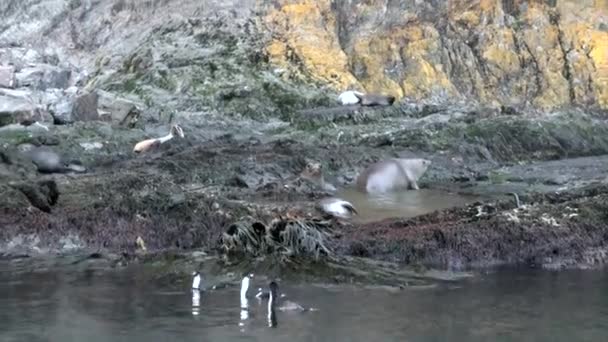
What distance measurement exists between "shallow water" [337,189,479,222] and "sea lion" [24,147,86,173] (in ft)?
15.8

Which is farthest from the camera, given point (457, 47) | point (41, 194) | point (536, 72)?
point (457, 47)

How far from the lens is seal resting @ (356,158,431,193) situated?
1630 centimetres

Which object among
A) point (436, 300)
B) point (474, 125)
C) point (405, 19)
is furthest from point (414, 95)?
point (436, 300)

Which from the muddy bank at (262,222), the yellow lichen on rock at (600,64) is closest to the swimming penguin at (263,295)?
the muddy bank at (262,222)

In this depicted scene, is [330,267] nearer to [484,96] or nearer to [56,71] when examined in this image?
[484,96]

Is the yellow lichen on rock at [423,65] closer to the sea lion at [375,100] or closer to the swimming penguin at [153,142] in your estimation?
the sea lion at [375,100]

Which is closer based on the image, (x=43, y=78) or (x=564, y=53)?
(x=564, y=53)

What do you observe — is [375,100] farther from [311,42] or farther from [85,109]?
[85,109]

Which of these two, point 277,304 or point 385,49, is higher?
point 385,49

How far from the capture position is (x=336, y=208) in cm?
1295

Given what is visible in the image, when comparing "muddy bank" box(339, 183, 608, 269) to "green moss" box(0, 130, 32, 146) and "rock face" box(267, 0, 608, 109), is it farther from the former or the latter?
"rock face" box(267, 0, 608, 109)

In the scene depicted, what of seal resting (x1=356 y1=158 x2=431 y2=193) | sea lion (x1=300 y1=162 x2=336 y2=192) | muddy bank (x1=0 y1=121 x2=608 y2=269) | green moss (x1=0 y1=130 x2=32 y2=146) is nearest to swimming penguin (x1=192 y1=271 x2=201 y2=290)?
muddy bank (x1=0 y1=121 x2=608 y2=269)

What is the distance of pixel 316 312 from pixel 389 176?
837cm

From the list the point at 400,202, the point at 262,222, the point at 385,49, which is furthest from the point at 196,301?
the point at 385,49
